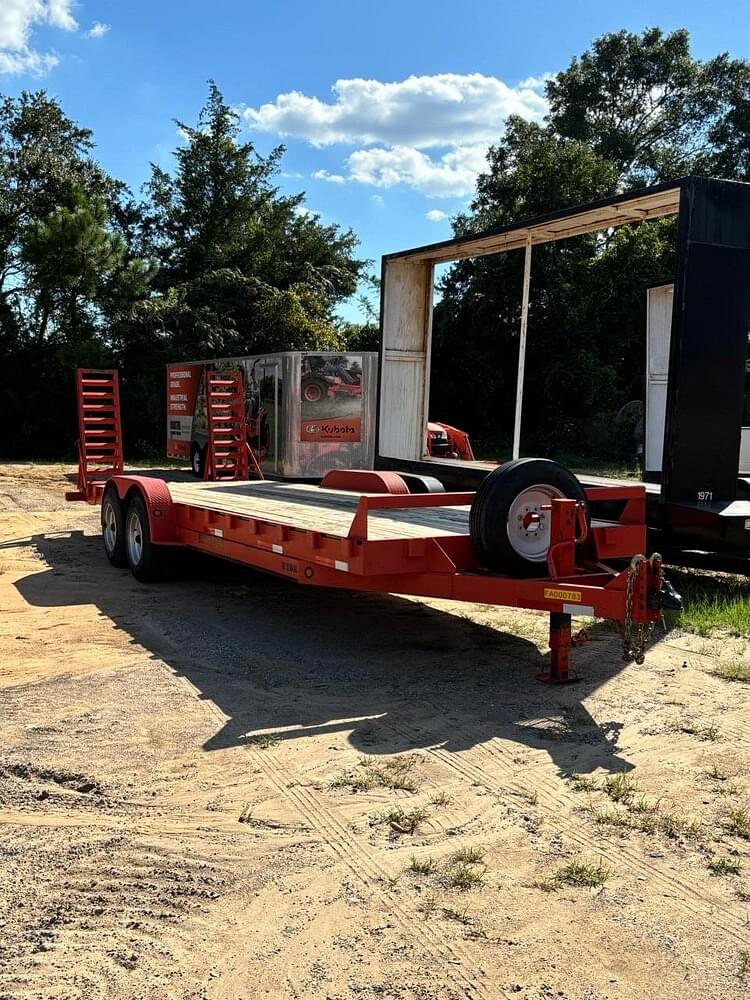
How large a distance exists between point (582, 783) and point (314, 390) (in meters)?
14.2

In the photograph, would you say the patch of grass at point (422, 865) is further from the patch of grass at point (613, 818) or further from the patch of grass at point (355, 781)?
the patch of grass at point (613, 818)

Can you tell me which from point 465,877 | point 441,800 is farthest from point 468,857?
point 441,800

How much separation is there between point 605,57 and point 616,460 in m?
19.9

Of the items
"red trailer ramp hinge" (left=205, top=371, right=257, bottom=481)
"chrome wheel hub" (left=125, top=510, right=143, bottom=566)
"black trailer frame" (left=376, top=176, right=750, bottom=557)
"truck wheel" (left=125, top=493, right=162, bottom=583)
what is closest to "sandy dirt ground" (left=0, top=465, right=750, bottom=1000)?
"black trailer frame" (left=376, top=176, right=750, bottom=557)

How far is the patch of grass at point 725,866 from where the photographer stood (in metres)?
3.51

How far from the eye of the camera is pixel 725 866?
3.53 meters

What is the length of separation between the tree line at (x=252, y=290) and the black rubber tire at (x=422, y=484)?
634 inches

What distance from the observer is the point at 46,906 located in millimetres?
3240

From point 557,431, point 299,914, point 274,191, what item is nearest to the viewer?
point 299,914

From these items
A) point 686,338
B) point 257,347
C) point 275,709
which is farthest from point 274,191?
point 275,709

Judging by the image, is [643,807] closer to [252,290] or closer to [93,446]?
[93,446]

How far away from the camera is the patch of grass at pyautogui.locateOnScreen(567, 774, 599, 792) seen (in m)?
4.27

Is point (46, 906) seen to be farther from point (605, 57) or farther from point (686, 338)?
point (605, 57)

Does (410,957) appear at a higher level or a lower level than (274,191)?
lower
